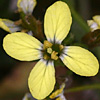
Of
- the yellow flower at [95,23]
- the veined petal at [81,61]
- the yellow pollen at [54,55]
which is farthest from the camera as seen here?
the yellow flower at [95,23]

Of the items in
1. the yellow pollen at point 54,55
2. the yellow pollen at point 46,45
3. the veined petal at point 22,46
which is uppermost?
the veined petal at point 22,46

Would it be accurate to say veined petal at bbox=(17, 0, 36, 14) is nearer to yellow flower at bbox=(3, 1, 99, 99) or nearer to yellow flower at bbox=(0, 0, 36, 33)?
yellow flower at bbox=(0, 0, 36, 33)

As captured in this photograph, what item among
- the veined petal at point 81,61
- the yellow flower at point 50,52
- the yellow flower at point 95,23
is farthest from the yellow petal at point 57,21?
the yellow flower at point 95,23

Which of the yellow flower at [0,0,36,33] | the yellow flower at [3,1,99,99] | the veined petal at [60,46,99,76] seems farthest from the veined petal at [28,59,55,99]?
the yellow flower at [0,0,36,33]

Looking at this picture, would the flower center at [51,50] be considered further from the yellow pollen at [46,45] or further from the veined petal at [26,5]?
the veined petal at [26,5]

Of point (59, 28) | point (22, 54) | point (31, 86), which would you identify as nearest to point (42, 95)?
point (31, 86)

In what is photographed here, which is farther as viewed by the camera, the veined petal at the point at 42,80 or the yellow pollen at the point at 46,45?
the yellow pollen at the point at 46,45

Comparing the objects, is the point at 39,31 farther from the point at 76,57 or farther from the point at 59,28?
the point at 76,57

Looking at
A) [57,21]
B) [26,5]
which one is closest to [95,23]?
[57,21]
